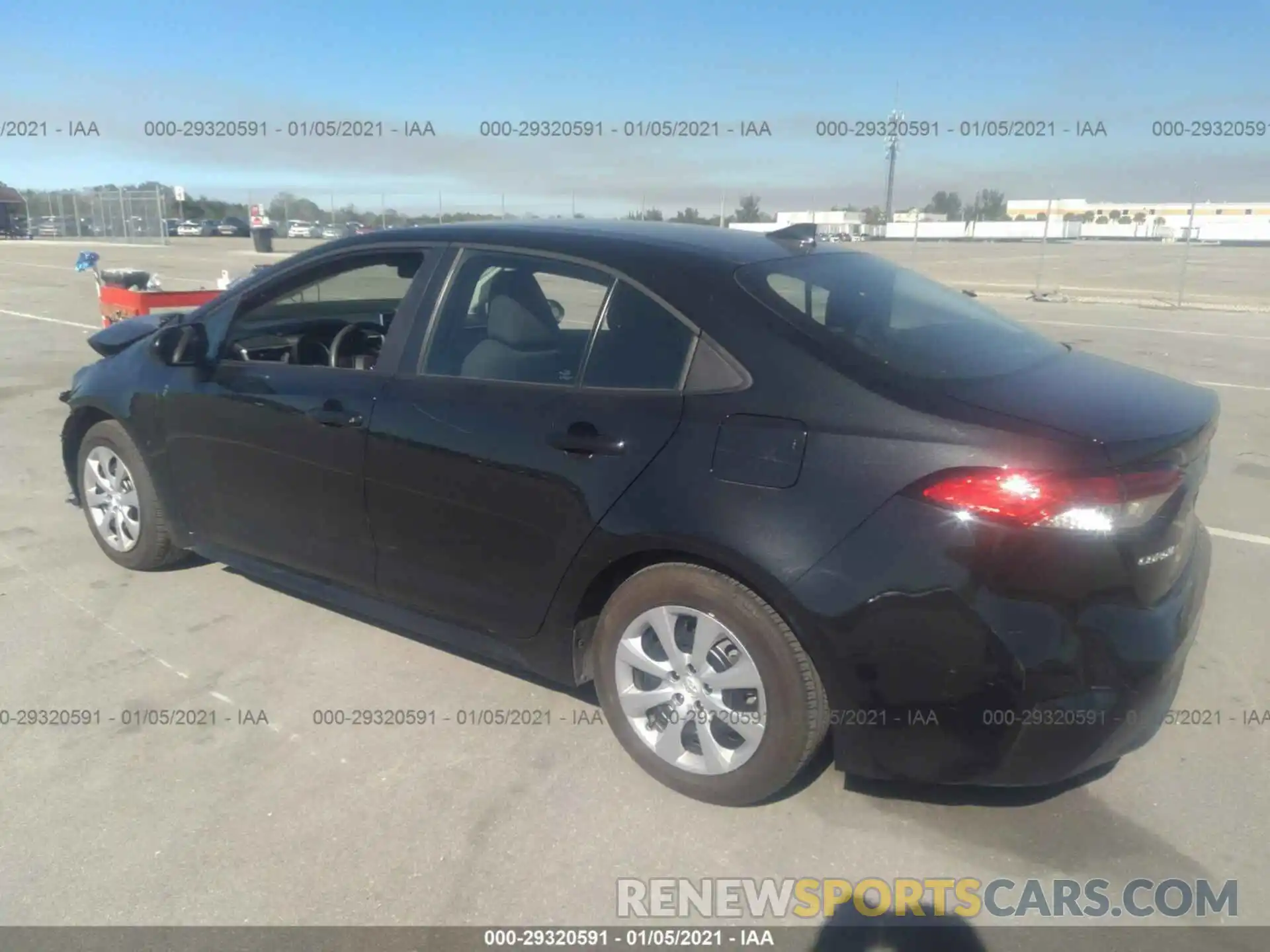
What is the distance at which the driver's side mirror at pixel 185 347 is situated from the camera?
13.5 ft

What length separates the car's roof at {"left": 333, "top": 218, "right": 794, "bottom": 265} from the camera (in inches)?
129

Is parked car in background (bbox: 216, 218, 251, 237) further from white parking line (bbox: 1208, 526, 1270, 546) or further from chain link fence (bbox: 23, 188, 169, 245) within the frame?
white parking line (bbox: 1208, 526, 1270, 546)

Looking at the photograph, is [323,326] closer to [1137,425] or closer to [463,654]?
[463,654]

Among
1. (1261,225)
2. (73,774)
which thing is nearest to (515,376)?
(73,774)

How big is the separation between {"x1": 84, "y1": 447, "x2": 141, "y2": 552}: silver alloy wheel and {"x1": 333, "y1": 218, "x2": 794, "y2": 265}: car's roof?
1.81 metres

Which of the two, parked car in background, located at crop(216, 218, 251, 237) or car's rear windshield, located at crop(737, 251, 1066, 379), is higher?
parked car in background, located at crop(216, 218, 251, 237)

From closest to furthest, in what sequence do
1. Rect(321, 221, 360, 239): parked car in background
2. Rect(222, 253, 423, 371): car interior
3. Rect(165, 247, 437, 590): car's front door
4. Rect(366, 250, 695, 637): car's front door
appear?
Rect(366, 250, 695, 637): car's front door → Rect(165, 247, 437, 590): car's front door → Rect(222, 253, 423, 371): car interior → Rect(321, 221, 360, 239): parked car in background

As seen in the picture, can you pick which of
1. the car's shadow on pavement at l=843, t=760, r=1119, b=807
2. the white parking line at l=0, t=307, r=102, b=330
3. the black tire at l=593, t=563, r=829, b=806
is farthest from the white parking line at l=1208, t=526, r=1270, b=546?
the white parking line at l=0, t=307, r=102, b=330

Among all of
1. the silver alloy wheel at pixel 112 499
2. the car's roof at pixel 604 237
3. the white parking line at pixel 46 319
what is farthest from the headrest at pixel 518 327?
the white parking line at pixel 46 319

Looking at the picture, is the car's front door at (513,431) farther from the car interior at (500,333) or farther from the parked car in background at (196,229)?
the parked car in background at (196,229)

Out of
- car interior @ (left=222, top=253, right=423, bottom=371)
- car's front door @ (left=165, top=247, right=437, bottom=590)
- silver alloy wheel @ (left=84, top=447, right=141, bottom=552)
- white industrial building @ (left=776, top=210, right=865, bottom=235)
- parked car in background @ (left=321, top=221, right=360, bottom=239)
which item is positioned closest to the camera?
car's front door @ (left=165, top=247, right=437, bottom=590)

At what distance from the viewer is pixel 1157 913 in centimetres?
259

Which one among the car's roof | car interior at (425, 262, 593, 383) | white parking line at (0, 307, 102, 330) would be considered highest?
the car's roof

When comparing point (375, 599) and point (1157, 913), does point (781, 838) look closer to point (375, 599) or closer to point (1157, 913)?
point (1157, 913)
